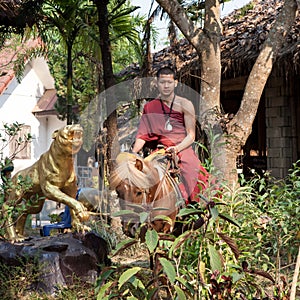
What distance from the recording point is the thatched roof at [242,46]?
7.77m

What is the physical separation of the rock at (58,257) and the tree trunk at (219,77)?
1.92 meters

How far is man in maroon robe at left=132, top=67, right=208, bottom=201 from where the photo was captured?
14.9 feet

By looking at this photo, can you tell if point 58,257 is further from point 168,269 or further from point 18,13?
point 18,13

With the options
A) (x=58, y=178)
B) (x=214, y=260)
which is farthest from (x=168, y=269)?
(x=58, y=178)

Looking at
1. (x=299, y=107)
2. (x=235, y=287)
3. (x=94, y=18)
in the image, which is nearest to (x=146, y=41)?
(x=94, y=18)

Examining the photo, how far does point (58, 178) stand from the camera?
4.91 metres

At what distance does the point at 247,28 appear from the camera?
29.3ft

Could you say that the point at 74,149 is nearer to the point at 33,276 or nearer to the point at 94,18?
the point at 33,276

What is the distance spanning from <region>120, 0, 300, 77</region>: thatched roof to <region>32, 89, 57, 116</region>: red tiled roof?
28.7 ft

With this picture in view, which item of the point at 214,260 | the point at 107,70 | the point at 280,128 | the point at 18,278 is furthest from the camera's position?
the point at 280,128

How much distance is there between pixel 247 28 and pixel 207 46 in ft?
9.49

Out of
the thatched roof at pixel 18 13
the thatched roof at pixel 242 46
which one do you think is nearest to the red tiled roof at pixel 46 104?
the thatched roof at pixel 242 46

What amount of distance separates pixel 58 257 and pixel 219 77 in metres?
3.12

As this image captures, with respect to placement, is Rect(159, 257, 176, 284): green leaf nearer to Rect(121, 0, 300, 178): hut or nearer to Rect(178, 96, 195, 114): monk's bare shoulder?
Rect(178, 96, 195, 114): monk's bare shoulder
